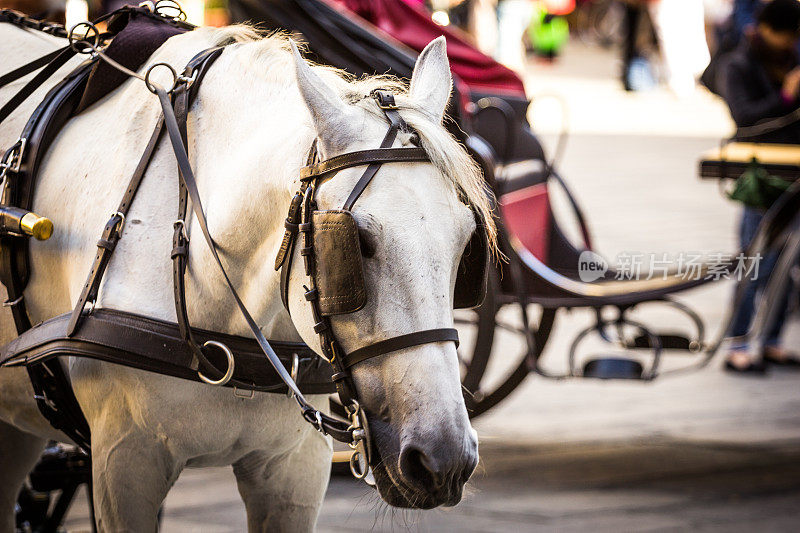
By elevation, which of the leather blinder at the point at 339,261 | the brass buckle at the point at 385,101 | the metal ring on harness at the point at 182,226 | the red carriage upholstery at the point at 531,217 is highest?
the brass buckle at the point at 385,101

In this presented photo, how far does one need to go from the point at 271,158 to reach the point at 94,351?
48 centimetres

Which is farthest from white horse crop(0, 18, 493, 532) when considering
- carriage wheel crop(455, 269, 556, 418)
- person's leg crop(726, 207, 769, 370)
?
person's leg crop(726, 207, 769, 370)

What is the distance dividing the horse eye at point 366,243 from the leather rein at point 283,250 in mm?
46

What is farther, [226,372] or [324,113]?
[226,372]

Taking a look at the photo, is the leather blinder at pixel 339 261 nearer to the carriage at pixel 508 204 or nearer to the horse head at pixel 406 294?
the horse head at pixel 406 294

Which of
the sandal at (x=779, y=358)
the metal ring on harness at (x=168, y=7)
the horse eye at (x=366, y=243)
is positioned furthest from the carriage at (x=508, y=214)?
the sandal at (x=779, y=358)

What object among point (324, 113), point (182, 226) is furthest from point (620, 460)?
point (324, 113)

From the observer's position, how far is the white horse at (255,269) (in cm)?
154

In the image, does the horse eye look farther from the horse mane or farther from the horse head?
the horse mane

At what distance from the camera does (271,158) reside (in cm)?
170

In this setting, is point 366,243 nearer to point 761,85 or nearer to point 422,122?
point 422,122

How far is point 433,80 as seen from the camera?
1771 millimetres

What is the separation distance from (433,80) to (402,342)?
0.51 metres

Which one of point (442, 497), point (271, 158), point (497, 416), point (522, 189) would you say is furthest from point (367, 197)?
point (497, 416)
